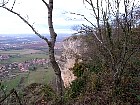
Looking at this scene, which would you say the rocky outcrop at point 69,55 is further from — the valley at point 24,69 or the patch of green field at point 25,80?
the patch of green field at point 25,80

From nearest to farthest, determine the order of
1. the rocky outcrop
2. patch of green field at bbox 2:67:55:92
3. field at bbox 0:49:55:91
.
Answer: patch of green field at bbox 2:67:55:92, field at bbox 0:49:55:91, the rocky outcrop

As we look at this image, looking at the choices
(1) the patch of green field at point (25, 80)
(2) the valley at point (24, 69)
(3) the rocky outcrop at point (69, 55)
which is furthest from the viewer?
(3) the rocky outcrop at point (69, 55)

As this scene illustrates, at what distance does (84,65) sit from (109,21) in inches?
277

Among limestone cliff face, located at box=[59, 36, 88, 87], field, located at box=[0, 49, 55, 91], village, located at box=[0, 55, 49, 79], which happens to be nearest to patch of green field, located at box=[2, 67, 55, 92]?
field, located at box=[0, 49, 55, 91]

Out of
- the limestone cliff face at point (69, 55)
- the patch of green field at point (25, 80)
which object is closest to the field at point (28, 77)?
the patch of green field at point (25, 80)

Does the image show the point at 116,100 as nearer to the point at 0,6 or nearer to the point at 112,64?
the point at 112,64

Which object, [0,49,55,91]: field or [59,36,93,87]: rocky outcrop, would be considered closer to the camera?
[0,49,55,91]: field

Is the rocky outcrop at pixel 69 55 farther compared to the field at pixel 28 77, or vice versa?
the rocky outcrop at pixel 69 55

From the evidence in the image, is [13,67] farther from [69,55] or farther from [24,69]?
[69,55]

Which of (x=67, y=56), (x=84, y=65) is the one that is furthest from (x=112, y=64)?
(x=67, y=56)

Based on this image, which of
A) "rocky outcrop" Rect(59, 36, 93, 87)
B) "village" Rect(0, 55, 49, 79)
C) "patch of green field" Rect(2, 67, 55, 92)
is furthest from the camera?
"rocky outcrop" Rect(59, 36, 93, 87)

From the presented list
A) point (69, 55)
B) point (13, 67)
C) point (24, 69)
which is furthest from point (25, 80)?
point (69, 55)

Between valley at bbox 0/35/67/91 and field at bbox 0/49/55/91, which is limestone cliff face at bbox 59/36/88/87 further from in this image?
field at bbox 0/49/55/91

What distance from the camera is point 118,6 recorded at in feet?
27.6
